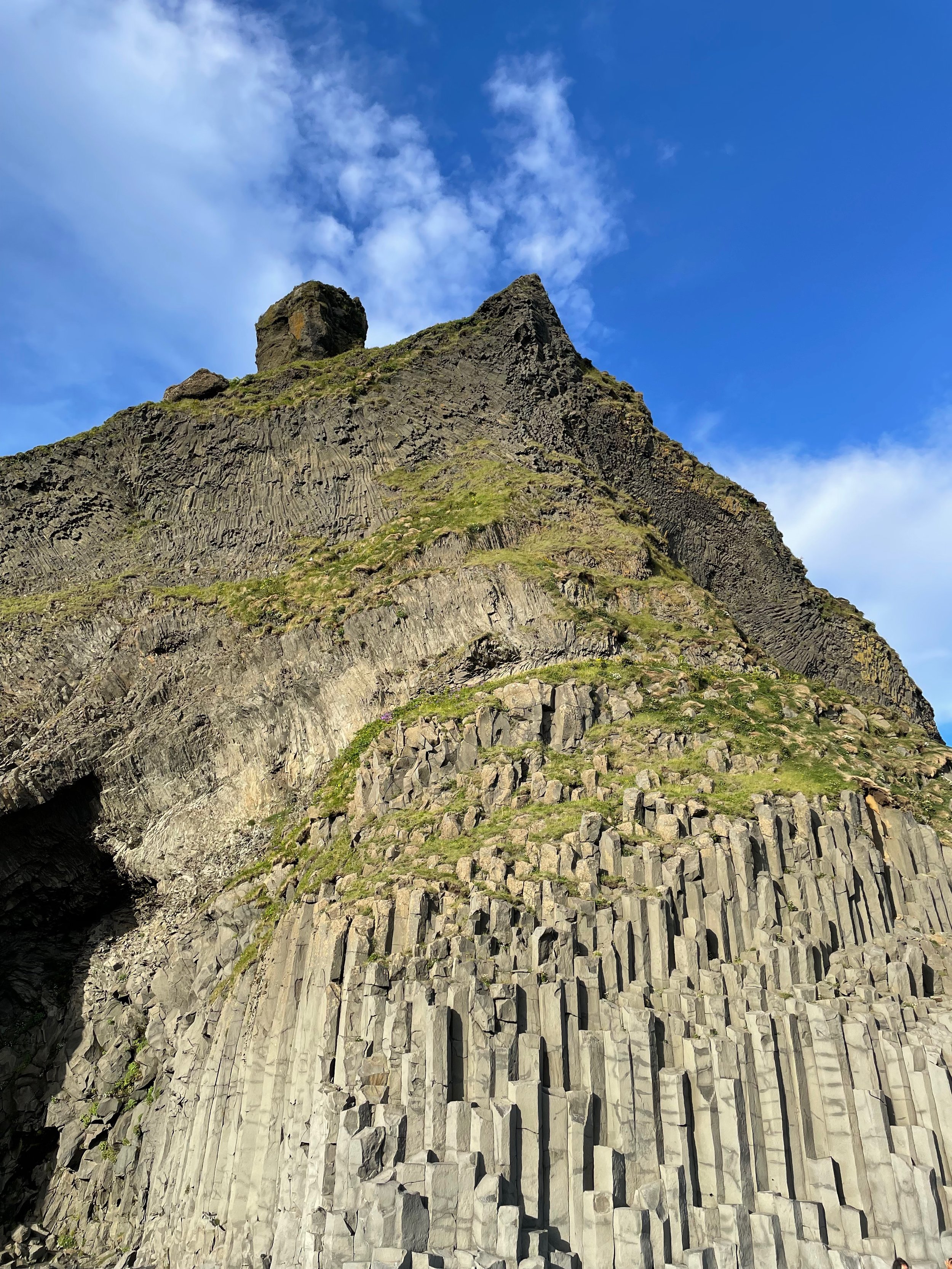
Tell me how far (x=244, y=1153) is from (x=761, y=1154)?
812cm

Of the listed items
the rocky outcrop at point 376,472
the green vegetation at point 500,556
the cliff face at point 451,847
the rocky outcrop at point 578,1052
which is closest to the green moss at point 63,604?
the cliff face at point 451,847

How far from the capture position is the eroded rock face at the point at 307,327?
42.0 meters

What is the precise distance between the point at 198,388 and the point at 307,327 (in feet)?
27.9

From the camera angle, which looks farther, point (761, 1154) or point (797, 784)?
point (797, 784)

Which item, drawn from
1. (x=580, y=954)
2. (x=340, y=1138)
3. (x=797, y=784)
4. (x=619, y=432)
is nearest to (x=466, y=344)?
(x=619, y=432)

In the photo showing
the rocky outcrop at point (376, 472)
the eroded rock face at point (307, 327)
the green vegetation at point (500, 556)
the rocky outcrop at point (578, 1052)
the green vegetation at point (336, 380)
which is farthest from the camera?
the eroded rock face at point (307, 327)

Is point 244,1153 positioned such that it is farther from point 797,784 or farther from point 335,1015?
point 797,784

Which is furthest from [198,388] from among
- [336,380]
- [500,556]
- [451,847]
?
[451,847]

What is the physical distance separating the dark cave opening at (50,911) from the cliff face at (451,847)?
13 cm

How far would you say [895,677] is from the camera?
34.7 metres

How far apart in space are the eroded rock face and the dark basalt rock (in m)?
5.36

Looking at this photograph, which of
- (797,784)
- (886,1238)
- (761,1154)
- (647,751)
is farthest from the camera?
(647,751)

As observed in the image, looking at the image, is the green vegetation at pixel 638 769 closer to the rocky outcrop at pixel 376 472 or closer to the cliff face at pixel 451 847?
the cliff face at pixel 451 847

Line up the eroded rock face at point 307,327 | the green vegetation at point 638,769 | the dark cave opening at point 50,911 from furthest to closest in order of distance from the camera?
1. the eroded rock face at point 307,327
2. the dark cave opening at point 50,911
3. the green vegetation at point 638,769
